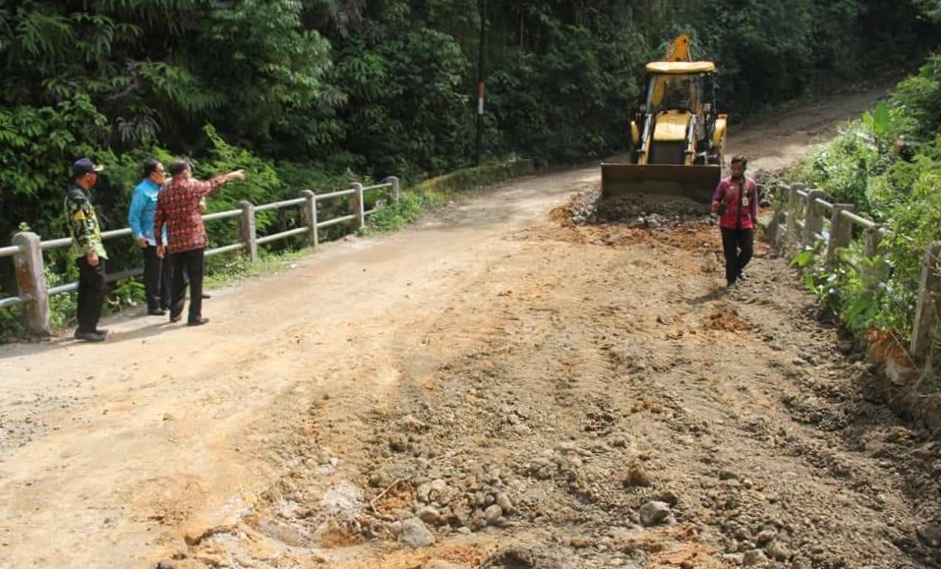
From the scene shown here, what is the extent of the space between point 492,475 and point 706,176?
33.9 ft

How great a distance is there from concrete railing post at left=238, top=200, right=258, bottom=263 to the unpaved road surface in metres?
2.75

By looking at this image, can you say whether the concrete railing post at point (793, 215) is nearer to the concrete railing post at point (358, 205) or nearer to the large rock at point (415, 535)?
the concrete railing post at point (358, 205)

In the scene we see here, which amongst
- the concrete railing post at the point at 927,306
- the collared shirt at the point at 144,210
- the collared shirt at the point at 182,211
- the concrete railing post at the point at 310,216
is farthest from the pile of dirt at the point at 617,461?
the concrete railing post at the point at 310,216

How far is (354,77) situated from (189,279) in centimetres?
1258

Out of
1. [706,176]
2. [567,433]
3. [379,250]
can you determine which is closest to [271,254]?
[379,250]

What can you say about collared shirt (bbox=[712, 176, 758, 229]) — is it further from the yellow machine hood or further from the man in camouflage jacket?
the man in camouflage jacket

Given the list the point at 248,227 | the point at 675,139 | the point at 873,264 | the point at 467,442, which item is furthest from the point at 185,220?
the point at 675,139

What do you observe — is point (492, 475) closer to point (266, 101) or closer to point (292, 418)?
point (292, 418)

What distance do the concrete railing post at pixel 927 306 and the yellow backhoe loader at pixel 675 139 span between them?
837cm

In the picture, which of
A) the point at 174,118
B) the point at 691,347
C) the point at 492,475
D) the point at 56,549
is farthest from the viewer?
the point at 174,118

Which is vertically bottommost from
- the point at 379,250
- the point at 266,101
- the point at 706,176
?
the point at 379,250

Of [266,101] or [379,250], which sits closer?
[379,250]

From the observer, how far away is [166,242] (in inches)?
339

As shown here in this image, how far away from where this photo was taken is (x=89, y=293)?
768cm
